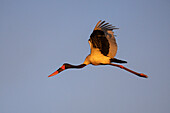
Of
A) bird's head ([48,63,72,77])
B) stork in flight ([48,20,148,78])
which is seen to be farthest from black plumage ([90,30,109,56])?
bird's head ([48,63,72,77])

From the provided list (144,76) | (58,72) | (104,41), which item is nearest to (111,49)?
(104,41)

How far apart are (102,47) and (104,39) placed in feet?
1.90

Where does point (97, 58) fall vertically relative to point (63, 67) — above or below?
above

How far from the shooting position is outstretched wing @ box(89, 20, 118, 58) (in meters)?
20.9

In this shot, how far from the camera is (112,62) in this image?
22.2 metres

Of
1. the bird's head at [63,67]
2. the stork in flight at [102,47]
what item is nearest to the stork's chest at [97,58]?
the stork in flight at [102,47]

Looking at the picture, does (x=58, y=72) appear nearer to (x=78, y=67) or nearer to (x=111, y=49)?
(x=78, y=67)

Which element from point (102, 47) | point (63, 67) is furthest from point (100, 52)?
point (63, 67)

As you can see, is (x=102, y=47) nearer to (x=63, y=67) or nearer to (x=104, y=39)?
(x=104, y=39)

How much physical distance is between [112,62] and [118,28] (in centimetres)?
206

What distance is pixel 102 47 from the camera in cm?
2158

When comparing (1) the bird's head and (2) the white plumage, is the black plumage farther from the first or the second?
(1) the bird's head

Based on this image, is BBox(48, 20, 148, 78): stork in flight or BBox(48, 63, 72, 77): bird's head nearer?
BBox(48, 20, 148, 78): stork in flight

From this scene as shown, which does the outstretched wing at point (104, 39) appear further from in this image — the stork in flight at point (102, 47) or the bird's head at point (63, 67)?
the bird's head at point (63, 67)
